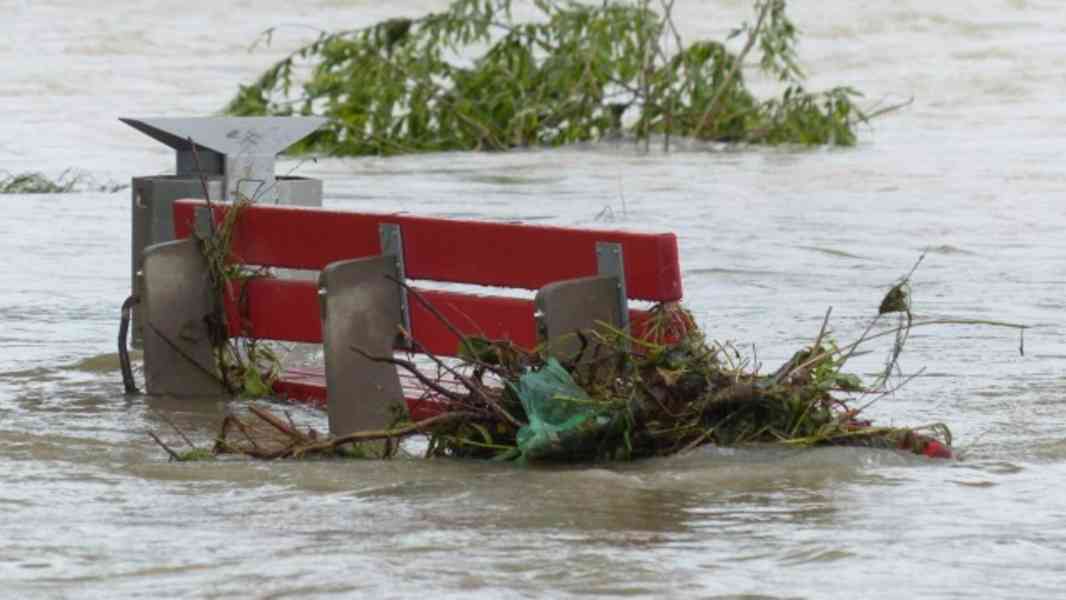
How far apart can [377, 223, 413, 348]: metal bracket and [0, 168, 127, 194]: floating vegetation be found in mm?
9628

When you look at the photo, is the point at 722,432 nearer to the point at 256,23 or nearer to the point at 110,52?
the point at 110,52

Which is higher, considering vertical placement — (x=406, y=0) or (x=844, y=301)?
(x=406, y=0)

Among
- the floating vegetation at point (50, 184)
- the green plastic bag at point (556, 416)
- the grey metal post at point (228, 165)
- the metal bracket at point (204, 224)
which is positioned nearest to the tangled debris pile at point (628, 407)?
the green plastic bag at point (556, 416)

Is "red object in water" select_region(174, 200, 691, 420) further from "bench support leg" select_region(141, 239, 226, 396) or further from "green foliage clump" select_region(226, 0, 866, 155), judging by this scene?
"green foliage clump" select_region(226, 0, 866, 155)

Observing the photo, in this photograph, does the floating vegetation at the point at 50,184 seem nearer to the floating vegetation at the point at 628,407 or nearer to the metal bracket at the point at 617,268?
the floating vegetation at the point at 628,407

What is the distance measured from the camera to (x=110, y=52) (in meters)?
29.4

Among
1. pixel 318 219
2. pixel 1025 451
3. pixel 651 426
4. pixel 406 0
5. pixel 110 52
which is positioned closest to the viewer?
pixel 651 426

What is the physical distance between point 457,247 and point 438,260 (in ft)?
0.30

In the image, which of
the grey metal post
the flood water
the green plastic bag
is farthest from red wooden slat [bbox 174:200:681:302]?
the flood water

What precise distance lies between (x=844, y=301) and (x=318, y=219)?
13.8ft

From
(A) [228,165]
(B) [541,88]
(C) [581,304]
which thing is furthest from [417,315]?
(B) [541,88]

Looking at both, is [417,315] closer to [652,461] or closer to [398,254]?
[398,254]

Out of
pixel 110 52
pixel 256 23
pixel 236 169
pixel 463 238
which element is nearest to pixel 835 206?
pixel 236 169

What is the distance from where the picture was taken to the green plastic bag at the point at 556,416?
263 inches
